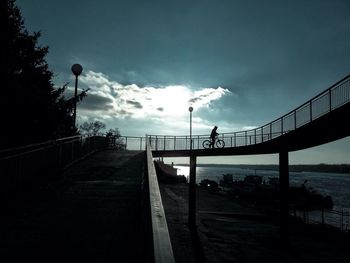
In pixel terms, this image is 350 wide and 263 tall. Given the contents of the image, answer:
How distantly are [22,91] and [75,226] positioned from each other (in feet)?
27.3

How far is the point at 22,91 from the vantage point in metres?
13.5

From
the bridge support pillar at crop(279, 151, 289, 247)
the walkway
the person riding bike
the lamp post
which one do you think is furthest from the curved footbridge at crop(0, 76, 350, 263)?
the person riding bike

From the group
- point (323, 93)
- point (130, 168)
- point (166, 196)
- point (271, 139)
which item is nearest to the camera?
point (323, 93)

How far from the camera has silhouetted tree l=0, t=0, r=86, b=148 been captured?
523 inches

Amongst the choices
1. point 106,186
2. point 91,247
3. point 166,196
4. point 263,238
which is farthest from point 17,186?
point 166,196

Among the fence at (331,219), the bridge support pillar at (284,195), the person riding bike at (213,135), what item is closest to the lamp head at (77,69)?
the bridge support pillar at (284,195)

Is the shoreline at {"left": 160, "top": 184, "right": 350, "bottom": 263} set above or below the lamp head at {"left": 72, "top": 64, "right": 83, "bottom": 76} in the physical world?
below

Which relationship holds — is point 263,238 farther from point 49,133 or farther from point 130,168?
point 49,133

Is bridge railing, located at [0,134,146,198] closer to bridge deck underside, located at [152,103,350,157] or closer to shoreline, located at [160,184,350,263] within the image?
shoreline, located at [160,184,350,263]

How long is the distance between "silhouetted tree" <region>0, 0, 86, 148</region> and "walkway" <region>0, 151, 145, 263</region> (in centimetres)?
403

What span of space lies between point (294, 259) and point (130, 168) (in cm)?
1056

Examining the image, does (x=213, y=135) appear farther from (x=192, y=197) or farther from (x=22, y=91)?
(x=22, y=91)

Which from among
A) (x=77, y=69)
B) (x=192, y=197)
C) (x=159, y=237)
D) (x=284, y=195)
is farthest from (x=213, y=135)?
(x=159, y=237)

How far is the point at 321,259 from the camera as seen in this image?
65.2ft
